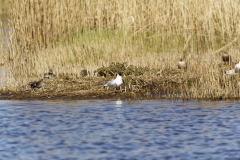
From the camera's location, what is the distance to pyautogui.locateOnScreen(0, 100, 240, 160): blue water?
9.47m

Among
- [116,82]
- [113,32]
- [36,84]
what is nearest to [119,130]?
[116,82]

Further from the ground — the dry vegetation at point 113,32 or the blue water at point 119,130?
the dry vegetation at point 113,32

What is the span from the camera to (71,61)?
1881cm

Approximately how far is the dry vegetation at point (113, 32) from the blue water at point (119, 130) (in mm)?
3918

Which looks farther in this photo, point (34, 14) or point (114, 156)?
point (34, 14)

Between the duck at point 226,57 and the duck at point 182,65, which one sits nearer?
the duck at point 182,65

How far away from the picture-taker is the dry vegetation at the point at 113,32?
18.2 metres

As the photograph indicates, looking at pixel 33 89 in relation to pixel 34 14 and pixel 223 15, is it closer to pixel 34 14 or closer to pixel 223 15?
pixel 34 14

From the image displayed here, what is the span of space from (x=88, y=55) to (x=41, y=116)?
6.23 metres

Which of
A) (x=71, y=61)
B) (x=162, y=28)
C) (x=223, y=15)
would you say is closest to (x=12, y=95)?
(x=71, y=61)

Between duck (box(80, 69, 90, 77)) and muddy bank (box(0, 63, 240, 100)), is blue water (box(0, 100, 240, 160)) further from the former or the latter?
duck (box(80, 69, 90, 77))

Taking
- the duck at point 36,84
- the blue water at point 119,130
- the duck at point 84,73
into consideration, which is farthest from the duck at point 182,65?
the duck at point 36,84

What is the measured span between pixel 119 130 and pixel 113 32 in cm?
790

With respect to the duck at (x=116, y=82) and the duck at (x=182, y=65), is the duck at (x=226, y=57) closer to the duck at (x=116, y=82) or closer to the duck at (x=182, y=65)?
the duck at (x=182, y=65)
